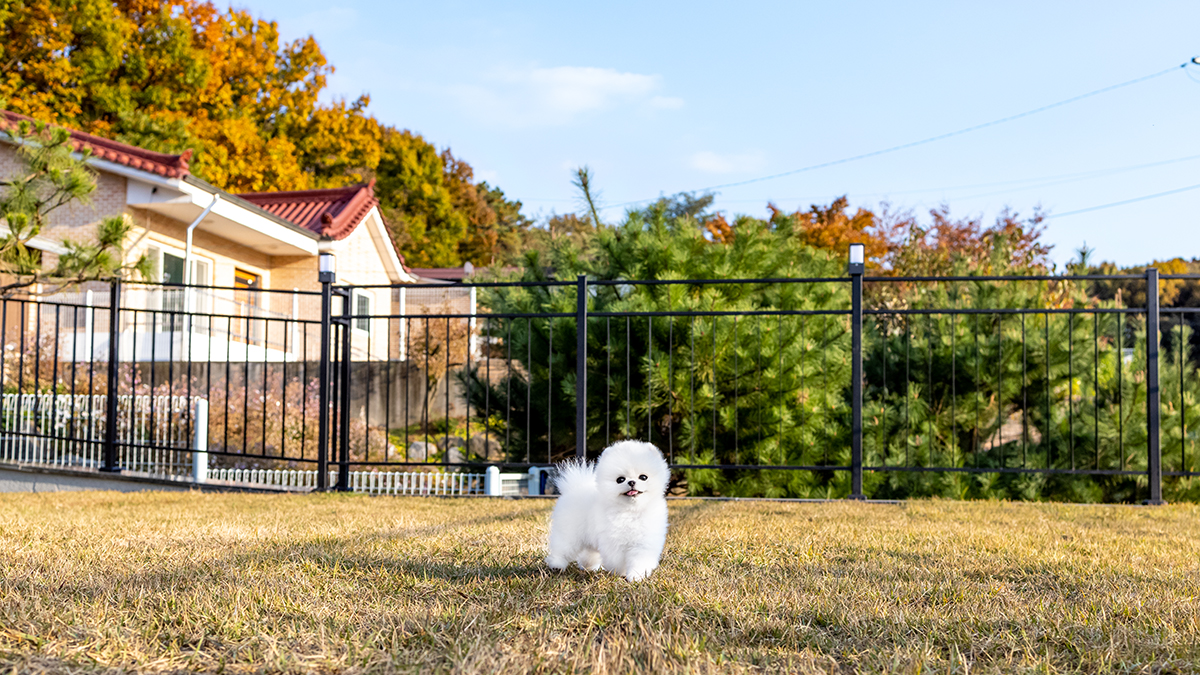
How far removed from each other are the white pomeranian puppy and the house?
27.6 feet

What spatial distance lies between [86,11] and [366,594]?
21.0 m

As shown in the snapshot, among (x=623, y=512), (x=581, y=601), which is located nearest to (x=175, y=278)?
(x=623, y=512)

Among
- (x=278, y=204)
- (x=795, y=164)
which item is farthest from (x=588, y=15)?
→ (x=795, y=164)

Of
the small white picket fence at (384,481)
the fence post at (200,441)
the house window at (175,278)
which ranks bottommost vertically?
the small white picket fence at (384,481)

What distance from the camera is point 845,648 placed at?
6.00ft

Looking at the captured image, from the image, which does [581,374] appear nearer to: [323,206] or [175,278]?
[175,278]

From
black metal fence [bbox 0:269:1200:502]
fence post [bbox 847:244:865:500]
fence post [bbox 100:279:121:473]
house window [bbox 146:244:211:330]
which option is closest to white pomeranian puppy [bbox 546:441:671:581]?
black metal fence [bbox 0:269:1200:502]

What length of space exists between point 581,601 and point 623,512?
339 mm

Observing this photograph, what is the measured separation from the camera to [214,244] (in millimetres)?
16594

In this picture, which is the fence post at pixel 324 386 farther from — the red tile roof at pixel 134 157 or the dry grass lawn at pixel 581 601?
the red tile roof at pixel 134 157

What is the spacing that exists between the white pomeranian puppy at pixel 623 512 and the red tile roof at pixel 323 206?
1668cm

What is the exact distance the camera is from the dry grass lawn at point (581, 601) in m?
1.72

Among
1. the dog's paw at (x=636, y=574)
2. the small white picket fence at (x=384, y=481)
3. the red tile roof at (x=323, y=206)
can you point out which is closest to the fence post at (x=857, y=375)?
the small white picket fence at (x=384, y=481)

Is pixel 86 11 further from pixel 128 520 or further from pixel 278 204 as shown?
pixel 128 520
